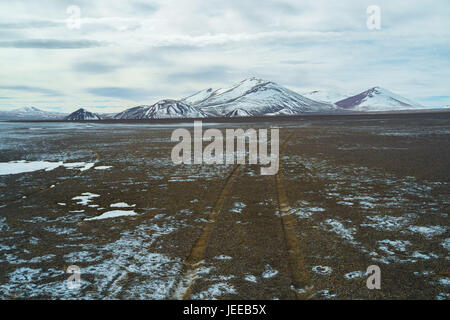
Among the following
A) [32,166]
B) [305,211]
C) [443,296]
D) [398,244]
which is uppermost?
[32,166]

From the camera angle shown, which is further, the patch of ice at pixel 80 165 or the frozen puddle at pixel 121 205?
the patch of ice at pixel 80 165

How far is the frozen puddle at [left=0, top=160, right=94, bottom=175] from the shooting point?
41.6 ft

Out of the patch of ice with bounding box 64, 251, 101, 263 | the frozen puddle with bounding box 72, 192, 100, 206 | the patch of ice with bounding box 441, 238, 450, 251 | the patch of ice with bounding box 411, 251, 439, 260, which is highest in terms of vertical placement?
the frozen puddle with bounding box 72, 192, 100, 206

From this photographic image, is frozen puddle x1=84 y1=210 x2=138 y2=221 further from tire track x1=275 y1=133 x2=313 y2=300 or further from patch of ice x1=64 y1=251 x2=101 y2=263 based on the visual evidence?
tire track x1=275 y1=133 x2=313 y2=300

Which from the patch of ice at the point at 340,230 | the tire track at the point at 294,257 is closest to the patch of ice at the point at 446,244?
the patch of ice at the point at 340,230

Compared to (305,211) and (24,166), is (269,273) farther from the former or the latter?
(24,166)

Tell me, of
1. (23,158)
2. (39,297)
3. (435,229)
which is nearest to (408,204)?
(435,229)

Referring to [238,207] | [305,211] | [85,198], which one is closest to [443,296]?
[305,211]

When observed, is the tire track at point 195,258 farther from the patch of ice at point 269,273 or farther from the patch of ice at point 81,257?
the patch of ice at point 81,257

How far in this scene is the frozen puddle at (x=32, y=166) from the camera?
12.7 meters

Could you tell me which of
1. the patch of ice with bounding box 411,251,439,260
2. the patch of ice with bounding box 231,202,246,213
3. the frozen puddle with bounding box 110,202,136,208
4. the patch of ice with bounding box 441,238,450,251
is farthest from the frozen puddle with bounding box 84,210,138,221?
the patch of ice with bounding box 441,238,450,251

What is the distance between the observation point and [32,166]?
1359cm

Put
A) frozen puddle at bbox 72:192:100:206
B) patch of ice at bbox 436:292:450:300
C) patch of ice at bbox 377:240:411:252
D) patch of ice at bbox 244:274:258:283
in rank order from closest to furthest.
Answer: patch of ice at bbox 436:292:450:300 → patch of ice at bbox 244:274:258:283 → patch of ice at bbox 377:240:411:252 → frozen puddle at bbox 72:192:100:206
